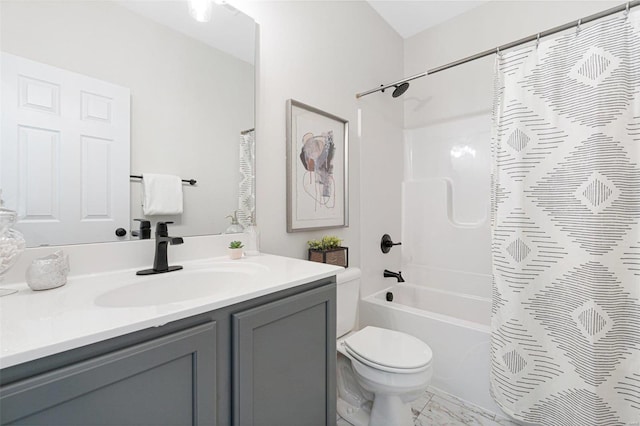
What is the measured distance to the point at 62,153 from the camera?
886 mm

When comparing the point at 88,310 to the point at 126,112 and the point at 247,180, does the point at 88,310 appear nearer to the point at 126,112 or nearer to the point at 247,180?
the point at 126,112

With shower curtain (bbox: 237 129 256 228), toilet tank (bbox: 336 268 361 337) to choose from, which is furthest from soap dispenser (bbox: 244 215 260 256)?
toilet tank (bbox: 336 268 361 337)

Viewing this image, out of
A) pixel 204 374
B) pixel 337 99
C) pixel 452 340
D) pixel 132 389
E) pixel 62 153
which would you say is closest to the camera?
pixel 132 389

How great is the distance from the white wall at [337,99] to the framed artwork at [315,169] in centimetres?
5

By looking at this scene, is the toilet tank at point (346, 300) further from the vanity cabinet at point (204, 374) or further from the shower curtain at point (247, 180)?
the shower curtain at point (247, 180)

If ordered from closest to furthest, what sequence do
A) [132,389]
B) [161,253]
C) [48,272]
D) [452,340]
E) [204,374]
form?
[132,389]
[204,374]
[48,272]
[161,253]
[452,340]

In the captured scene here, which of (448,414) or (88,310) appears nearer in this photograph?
(88,310)

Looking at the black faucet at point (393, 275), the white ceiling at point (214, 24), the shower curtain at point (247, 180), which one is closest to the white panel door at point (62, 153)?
the white ceiling at point (214, 24)

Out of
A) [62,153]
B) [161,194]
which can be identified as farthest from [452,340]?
[62,153]

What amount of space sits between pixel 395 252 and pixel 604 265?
4.60ft

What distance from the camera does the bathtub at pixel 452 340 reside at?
5.14ft

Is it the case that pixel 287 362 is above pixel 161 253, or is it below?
below

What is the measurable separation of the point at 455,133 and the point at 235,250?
1.99 meters

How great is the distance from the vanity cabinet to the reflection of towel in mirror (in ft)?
1.93
